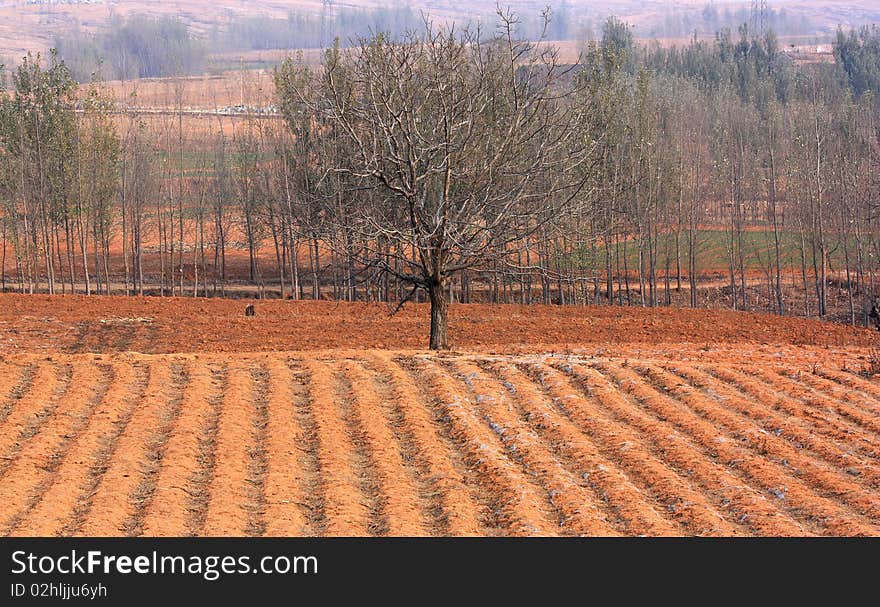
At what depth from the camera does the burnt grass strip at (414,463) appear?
32.1ft

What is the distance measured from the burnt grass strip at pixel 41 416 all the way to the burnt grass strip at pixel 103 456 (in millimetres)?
951

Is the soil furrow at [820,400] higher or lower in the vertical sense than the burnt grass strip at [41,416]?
lower

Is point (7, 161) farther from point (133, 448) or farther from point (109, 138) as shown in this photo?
point (133, 448)

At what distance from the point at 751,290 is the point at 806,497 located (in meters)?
38.6

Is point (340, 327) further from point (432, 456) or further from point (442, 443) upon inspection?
point (432, 456)

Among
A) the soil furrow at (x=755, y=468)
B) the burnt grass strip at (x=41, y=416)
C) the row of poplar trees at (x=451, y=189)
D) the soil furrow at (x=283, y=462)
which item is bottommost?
the soil furrow at (x=755, y=468)

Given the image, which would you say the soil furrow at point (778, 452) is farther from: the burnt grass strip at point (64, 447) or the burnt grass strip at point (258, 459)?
the burnt grass strip at point (64, 447)

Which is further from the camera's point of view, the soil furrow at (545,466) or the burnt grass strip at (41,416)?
the burnt grass strip at (41,416)

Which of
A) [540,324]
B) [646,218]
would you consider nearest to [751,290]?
[646,218]

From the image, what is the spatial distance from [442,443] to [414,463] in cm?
79

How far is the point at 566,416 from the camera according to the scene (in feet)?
43.8

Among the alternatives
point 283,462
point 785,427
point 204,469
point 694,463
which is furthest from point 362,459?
point 785,427

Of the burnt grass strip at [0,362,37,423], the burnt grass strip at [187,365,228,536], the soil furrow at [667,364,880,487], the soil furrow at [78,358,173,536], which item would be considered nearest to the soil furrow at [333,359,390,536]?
the burnt grass strip at [187,365,228,536]

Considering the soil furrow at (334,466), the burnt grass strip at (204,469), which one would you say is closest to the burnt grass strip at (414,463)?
the soil furrow at (334,466)
